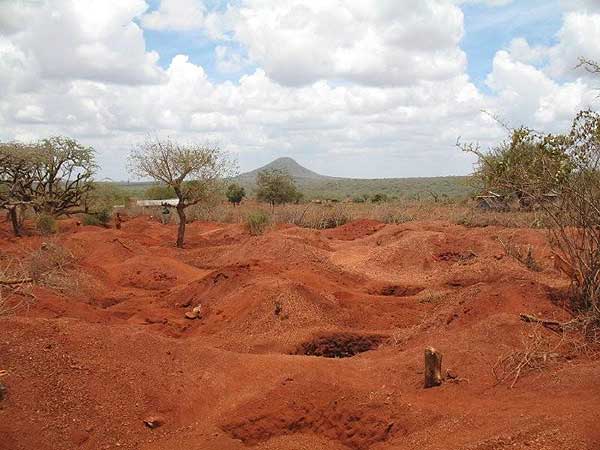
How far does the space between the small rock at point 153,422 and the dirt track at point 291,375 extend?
41 millimetres

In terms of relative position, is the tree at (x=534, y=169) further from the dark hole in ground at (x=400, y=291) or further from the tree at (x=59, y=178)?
the tree at (x=59, y=178)

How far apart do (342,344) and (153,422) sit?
4211 millimetres

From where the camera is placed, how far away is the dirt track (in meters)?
5.41

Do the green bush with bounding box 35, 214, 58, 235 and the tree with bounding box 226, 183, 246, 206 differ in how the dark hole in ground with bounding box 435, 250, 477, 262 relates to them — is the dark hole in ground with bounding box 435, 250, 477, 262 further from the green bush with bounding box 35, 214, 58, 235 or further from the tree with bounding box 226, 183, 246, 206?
the tree with bounding box 226, 183, 246, 206

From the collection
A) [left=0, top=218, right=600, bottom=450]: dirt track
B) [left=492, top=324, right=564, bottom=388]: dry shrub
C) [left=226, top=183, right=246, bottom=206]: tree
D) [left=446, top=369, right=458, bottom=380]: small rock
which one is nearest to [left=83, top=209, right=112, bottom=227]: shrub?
[left=226, top=183, right=246, bottom=206]: tree

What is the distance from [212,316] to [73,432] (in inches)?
204

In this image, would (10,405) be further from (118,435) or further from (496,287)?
(496,287)

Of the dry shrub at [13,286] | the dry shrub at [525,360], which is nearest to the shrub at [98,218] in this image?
the dry shrub at [13,286]

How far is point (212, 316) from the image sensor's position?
10797 mm

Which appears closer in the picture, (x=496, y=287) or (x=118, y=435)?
(x=118, y=435)

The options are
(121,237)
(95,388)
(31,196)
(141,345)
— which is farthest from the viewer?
(31,196)

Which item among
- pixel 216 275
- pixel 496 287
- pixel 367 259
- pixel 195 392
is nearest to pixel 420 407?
pixel 195 392

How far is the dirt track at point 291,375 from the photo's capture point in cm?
541

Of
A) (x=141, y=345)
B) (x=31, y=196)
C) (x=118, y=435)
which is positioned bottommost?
(x=118, y=435)
